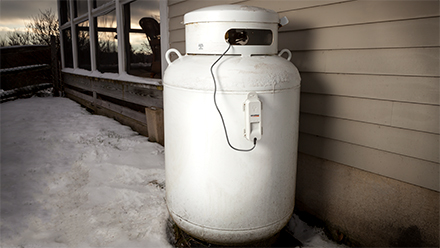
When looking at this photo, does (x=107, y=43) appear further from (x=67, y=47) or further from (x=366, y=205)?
(x=366, y=205)

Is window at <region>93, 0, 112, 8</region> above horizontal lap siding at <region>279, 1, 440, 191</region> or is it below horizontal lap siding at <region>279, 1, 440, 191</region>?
above

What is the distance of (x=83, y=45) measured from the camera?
6137 mm

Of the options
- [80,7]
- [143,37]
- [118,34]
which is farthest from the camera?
[80,7]

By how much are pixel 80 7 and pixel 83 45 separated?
2.26 ft

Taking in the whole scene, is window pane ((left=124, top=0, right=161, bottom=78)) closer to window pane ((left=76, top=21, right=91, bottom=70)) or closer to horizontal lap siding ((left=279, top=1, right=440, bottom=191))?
window pane ((left=76, top=21, right=91, bottom=70))

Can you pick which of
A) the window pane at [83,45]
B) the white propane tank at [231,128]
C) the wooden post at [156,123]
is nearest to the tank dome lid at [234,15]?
the white propane tank at [231,128]

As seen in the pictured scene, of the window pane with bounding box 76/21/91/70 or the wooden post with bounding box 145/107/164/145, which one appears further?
the window pane with bounding box 76/21/91/70

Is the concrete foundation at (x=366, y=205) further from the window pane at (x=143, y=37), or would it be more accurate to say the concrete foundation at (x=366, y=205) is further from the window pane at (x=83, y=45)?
the window pane at (x=83, y=45)

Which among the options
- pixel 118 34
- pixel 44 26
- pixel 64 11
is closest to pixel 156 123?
pixel 118 34

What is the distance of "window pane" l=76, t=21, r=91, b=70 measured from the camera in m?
5.90

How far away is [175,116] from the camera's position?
A: 185 cm

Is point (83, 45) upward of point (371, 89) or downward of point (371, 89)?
upward

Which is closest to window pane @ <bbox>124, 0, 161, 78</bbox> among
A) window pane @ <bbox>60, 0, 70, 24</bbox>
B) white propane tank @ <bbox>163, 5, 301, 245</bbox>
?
white propane tank @ <bbox>163, 5, 301, 245</bbox>

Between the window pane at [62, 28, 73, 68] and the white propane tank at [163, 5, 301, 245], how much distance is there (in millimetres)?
6053
